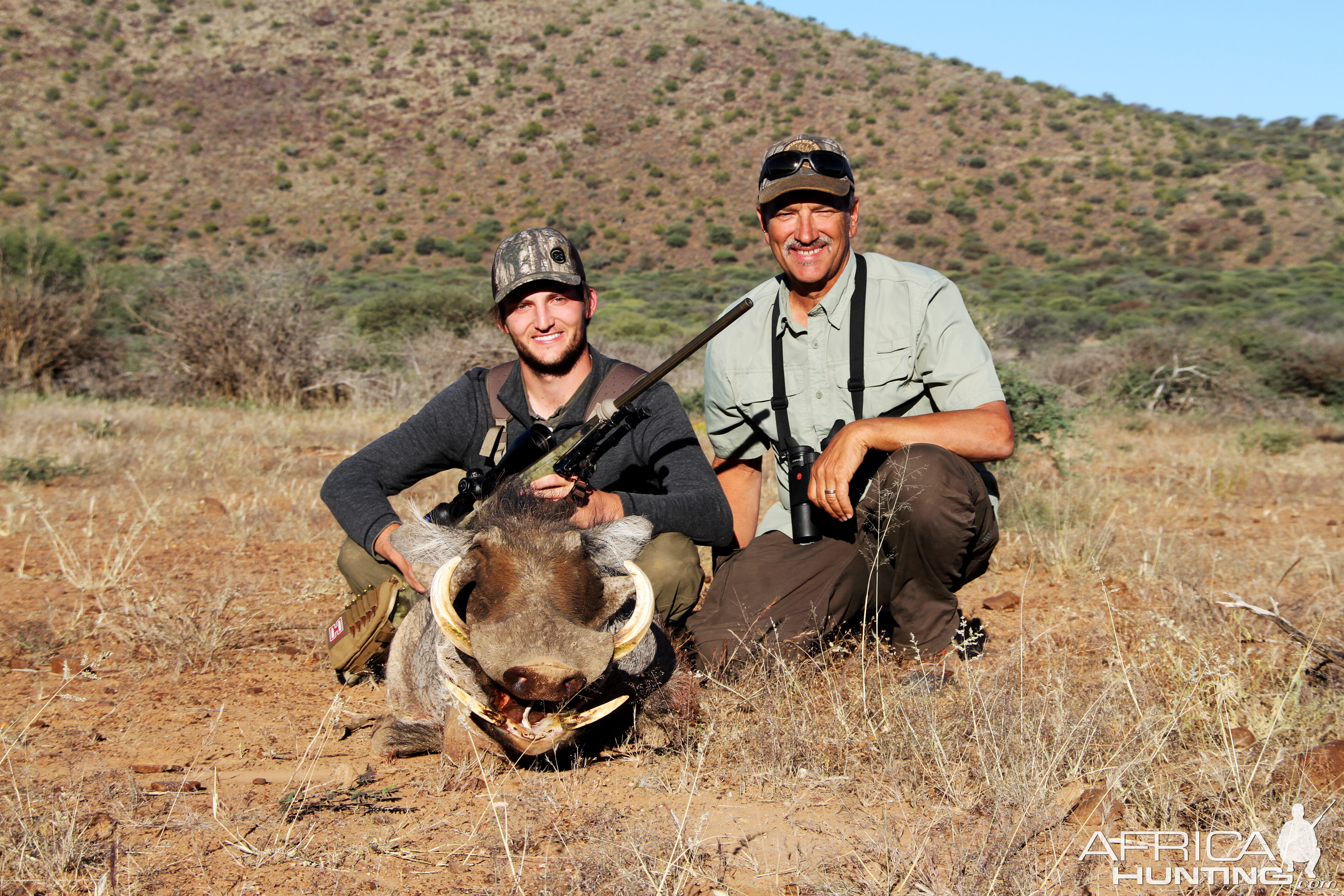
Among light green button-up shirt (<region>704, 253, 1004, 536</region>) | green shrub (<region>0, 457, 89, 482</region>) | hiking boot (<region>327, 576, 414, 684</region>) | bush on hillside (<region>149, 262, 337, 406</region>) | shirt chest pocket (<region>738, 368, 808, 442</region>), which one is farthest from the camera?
bush on hillside (<region>149, 262, 337, 406</region>)

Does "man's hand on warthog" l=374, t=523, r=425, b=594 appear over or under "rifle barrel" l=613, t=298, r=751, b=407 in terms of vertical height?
under

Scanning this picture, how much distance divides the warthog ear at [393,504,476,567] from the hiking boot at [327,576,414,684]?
471 mm

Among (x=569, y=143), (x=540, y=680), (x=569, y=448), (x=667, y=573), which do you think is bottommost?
(x=667, y=573)

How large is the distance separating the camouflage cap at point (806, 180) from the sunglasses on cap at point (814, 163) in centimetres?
1

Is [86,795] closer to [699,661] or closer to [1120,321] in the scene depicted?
[699,661]

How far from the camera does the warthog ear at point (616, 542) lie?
2.58 m

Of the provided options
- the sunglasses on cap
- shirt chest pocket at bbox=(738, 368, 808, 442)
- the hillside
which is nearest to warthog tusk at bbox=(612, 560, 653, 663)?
shirt chest pocket at bbox=(738, 368, 808, 442)

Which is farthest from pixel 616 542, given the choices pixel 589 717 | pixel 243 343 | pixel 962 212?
pixel 962 212

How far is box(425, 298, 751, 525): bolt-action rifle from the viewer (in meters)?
2.91

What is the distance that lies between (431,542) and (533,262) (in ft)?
3.83

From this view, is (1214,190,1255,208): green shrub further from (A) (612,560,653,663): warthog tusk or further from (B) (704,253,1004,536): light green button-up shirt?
(A) (612,560,653,663): warthog tusk

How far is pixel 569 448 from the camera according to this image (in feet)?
9.54

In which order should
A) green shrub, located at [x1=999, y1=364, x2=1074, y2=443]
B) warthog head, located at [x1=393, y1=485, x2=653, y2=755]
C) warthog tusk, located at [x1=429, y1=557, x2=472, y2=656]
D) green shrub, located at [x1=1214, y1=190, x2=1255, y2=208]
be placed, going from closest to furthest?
1. warthog head, located at [x1=393, y1=485, x2=653, y2=755]
2. warthog tusk, located at [x1=429, y1=557, x2=472, y2=656]
3. green shrub, located at [x1=999, y1=364, x2=1074, y2=443]
4. green shrub, located at [x1=1214, y1=190, x2=1255, y2=208]

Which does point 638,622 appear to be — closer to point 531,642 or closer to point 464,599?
point 531,642
